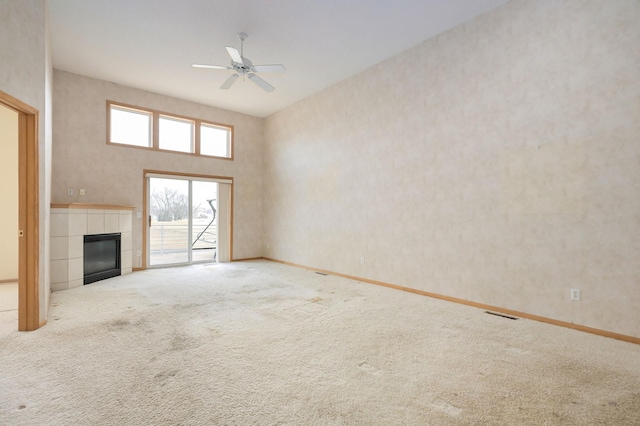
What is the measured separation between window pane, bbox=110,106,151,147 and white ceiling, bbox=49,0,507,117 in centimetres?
64

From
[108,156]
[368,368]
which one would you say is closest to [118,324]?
[368,368]

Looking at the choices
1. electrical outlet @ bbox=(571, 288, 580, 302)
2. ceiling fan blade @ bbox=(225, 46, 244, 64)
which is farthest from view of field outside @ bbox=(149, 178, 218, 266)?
electrical outlet @ bbox=(571, 288, 580, 302)

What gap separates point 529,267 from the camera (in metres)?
3.46

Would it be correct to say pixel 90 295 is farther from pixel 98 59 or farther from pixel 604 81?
pixel 604 81

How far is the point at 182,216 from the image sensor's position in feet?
22.4

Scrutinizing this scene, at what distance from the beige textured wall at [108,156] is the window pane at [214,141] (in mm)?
228

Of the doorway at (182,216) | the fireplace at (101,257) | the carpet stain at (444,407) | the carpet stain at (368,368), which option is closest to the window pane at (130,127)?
the doorway at (182,216)

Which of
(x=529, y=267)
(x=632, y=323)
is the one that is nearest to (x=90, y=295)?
(x=529, y=267)

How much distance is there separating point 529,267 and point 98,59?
273 inches

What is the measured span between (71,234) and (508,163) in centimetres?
625

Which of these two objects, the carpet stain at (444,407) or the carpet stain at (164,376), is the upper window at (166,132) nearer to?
the carpet stain at (164,376)

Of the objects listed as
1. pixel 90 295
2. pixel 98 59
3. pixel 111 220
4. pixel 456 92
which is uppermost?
pixel 98 59

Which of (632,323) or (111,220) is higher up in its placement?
(111,220)

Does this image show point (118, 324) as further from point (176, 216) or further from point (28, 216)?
point (176, 216)
